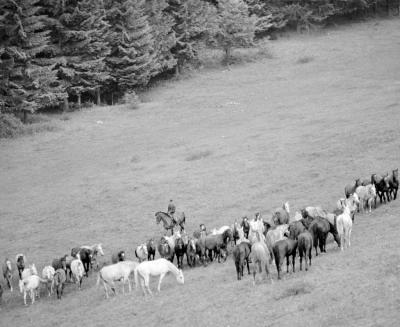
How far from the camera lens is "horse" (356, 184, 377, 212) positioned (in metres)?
26.3

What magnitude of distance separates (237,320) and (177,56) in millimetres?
55980

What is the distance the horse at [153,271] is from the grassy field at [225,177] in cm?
65

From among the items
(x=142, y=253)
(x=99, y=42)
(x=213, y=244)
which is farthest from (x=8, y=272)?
(x=99, y=42)

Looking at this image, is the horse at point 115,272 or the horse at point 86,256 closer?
the horse at point 115,272

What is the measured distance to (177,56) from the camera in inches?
2753

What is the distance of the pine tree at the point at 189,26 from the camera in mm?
69000

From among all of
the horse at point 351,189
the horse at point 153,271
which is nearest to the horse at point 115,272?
the horse at point 153,271

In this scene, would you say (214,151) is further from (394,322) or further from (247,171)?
(394,322)

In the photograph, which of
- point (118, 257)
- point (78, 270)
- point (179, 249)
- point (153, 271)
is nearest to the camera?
point (153, 271)

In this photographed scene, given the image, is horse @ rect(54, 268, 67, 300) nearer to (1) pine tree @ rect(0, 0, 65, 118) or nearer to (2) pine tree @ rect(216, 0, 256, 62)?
(1) pine tree @ rect(0, 0, 65, 118)

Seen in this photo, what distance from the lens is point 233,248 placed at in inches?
858

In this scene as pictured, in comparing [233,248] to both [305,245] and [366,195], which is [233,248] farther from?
[366,195]

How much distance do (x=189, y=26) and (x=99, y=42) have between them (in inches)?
585

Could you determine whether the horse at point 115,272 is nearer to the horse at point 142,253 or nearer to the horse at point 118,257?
the horse at point 118,257
